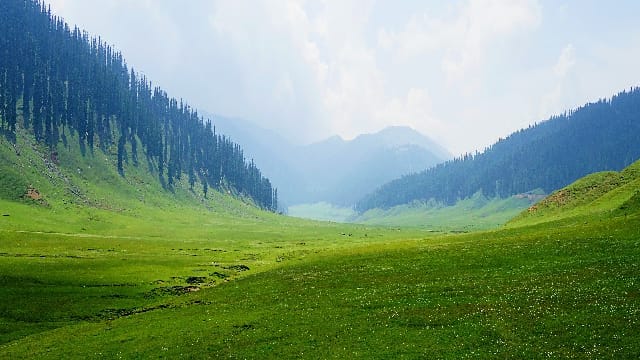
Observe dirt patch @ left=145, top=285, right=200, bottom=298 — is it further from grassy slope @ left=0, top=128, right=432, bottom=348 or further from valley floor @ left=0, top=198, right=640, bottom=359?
valley floor @ left=0, top=198, right=640, bottom=359

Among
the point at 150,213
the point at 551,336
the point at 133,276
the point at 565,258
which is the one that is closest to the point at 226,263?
the point at 133,276

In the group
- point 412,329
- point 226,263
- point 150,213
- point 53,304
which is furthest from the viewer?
point 150,213

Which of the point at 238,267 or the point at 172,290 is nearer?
the point at 172,290

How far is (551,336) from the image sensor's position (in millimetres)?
27766

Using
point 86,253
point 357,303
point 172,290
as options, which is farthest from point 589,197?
point 86,253

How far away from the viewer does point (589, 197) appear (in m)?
92.6

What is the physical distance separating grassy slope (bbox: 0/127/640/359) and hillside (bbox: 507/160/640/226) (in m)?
15.3

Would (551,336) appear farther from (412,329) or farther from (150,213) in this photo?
(150,213)

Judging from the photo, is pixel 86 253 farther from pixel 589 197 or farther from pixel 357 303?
pixel 589 197

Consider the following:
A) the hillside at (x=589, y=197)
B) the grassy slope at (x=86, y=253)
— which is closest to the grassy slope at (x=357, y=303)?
the grassy slope at (x=86, y=253)

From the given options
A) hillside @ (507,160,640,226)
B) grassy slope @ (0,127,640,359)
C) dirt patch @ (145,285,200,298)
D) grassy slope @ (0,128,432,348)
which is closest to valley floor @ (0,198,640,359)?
grassy slope @ (0,127,640,359)

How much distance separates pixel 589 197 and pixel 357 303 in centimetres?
7591

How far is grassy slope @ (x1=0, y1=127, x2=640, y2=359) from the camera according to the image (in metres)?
29.4

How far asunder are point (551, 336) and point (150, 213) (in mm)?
179635
